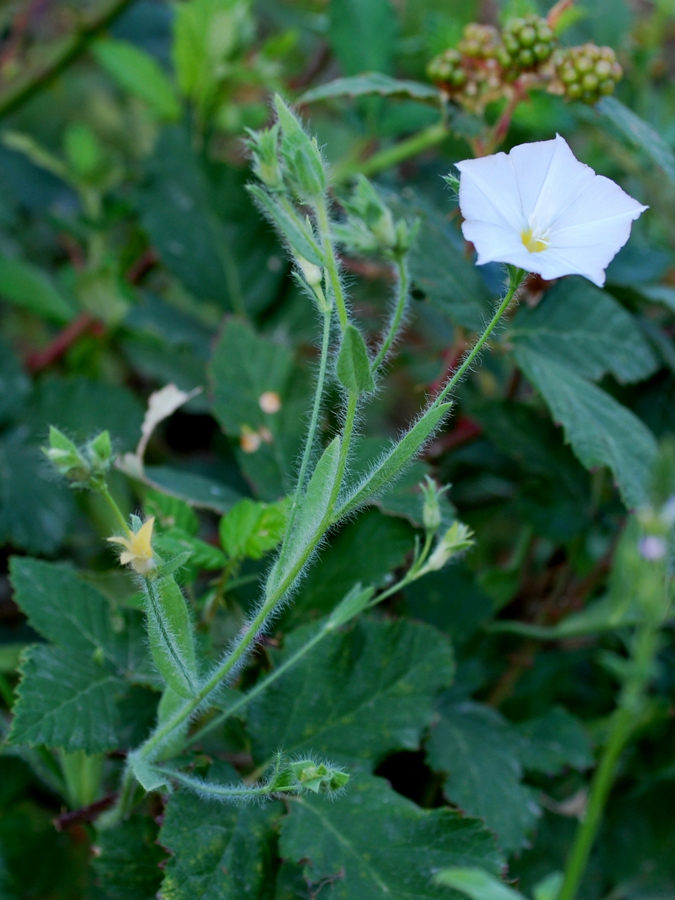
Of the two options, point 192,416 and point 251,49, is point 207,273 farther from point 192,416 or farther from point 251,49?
point 251,49

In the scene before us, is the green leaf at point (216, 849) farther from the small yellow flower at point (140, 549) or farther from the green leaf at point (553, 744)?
the green leaf at point (553, 744)

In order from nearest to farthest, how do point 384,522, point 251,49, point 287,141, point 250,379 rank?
point 287,141
point 384,522
point 250,379
point 251,49

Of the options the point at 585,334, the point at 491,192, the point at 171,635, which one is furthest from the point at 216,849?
the point at 585,334

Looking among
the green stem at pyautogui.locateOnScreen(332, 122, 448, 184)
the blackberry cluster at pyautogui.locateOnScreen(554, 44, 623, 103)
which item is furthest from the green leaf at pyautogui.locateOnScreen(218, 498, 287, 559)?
the green stem at pyautogui.locateOnScreen(332, 122, 448, 184)

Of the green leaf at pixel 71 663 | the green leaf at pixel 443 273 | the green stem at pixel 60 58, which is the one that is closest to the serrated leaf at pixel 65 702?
the green leaf at pixel 71 663

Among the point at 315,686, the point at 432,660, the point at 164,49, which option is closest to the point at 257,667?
the point at 315,686
